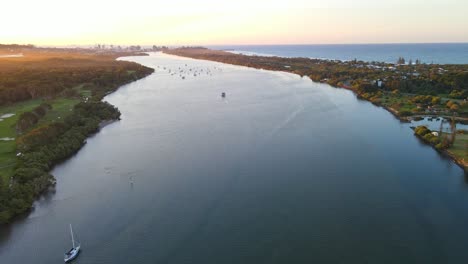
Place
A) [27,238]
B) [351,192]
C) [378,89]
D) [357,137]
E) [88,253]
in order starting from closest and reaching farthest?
[88,253], [27,238], [351,192], [357,137], [378,89]

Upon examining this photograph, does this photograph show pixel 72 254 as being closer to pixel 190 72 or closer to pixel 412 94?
pixel 412 94

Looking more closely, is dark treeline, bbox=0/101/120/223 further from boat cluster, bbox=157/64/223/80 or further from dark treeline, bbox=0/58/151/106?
boat cluster, bbox=157/64/223/80

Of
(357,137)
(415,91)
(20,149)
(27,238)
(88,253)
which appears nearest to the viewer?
(88,253)

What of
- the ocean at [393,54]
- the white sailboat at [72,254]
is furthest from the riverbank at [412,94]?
the ocean at [393,54]

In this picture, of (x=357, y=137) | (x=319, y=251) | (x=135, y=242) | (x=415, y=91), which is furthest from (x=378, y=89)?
(x=135, y=242)

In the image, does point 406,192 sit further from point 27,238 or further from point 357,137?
point 27,238

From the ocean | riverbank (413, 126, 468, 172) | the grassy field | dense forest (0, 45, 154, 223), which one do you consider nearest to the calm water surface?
riverbank (413, 126, 468, 172)

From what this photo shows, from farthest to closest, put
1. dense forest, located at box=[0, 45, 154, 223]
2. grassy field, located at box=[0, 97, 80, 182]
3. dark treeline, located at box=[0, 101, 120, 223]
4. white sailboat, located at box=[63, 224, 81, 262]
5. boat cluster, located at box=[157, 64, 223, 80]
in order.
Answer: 1. boat cluster, located at box=[157, 64, 223, 80]
2. grassy field, located at box=[0, 97, 80, 182]
3. dense forest, located at box=[0, 45, 154, 223]
4. dark treeline, located at box=[0, 101, 120, 223]
5. white sailboat, located at box=[63, 224, 81, 262]

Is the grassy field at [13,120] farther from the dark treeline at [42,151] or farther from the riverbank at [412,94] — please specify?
the riverbank at [412,94]
